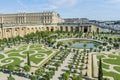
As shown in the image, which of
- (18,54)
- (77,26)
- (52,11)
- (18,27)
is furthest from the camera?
(52,11)

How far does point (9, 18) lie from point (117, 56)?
121m

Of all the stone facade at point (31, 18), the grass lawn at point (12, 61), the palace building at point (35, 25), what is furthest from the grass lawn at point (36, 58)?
the stone facade at point (31, 18)

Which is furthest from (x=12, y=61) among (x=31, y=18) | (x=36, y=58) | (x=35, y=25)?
(x=31, y=18)

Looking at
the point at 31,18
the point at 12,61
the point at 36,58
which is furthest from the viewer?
the point at 31,18

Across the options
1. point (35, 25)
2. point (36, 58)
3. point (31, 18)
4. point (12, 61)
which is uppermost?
point (31, 18)

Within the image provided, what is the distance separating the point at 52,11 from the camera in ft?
493

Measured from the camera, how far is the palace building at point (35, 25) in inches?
3975

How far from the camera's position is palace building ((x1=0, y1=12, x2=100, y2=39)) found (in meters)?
101

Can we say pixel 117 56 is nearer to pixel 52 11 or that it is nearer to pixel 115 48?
pixel 115 48

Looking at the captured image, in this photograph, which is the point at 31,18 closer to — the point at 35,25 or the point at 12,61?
the point at 35,25

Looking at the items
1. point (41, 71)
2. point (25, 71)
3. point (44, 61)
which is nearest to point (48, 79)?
point (41, 71)

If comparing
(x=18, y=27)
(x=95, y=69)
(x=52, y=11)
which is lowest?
(x=95, y=69)

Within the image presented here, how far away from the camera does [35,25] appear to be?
12306 cm

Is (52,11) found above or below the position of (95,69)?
above
